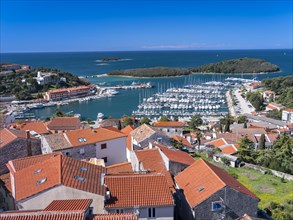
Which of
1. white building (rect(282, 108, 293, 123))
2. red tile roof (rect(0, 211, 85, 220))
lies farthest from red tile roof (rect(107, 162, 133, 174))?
white building (rect(282, 108, 293, 123))

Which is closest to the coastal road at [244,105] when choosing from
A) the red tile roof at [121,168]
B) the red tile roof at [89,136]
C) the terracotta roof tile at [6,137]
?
the red tile roof at [89,136]

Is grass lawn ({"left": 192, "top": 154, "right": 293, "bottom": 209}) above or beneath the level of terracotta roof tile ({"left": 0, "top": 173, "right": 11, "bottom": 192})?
beneath

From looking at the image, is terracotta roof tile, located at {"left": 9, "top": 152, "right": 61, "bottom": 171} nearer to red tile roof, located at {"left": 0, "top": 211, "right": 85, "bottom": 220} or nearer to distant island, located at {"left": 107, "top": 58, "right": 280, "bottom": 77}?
red tile roof, located at {"left": 0, "top": 211, "right": 85, "bottom": 220}

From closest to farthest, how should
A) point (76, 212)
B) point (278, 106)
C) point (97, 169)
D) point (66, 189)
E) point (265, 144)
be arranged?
point (76, 212) < point (66, 189) < point (97, 169) < point (265, 144) < point (278, 106)

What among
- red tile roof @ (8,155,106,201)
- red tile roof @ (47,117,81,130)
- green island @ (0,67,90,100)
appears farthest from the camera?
green island @ (0,67,90,100)

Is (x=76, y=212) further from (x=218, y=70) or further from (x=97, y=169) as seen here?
(x=218, y=70)

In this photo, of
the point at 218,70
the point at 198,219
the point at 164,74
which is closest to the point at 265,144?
the point at 198,219

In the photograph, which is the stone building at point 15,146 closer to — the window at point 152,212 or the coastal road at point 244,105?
the window at point 152,212
